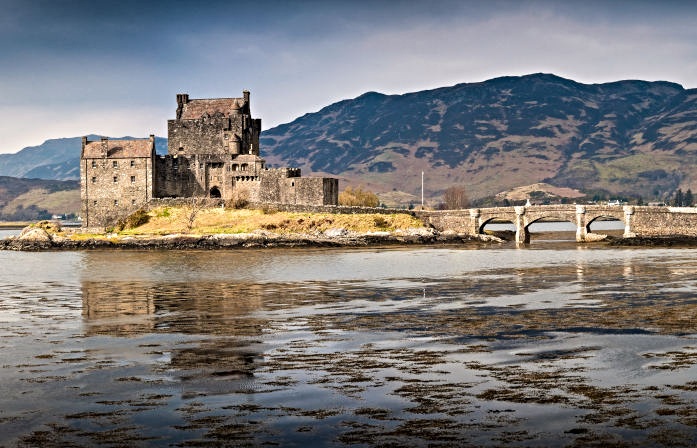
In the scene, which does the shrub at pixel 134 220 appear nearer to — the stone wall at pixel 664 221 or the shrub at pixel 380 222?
the shrub at pixel 380 222

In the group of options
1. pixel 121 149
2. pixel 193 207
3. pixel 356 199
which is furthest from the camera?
pixel 356 199

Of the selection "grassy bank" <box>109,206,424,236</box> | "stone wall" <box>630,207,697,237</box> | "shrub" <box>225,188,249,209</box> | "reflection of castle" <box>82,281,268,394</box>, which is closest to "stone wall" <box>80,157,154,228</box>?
"grassy bank" <box>109,206,424,236</box>

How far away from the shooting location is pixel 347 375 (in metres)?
22.1

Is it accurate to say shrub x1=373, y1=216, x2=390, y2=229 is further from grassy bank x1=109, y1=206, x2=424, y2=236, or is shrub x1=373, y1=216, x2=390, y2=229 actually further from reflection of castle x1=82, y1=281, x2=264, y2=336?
reflection of castle x1=82, y1=281, x2=264, y2=336

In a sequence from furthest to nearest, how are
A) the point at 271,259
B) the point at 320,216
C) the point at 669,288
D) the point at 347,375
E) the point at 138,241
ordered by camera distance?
the point at 320,216 < the point at 138,241 < the point at 271,259 < the point at 669,288 < the point at 347,375

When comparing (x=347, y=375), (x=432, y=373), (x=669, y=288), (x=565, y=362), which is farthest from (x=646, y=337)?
(x=669, y=288)

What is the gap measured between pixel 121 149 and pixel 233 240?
29.0 metres

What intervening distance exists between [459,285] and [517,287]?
380cm

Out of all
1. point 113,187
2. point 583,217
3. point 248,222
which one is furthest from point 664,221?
point 113,187

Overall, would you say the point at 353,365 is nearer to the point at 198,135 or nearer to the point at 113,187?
the point at 113,187

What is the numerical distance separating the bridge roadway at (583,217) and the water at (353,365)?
198 feet

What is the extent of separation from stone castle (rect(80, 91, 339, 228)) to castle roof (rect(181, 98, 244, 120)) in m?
0.15

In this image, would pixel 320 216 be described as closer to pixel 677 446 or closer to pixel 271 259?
pixel 271 259

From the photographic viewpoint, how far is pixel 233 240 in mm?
106000
